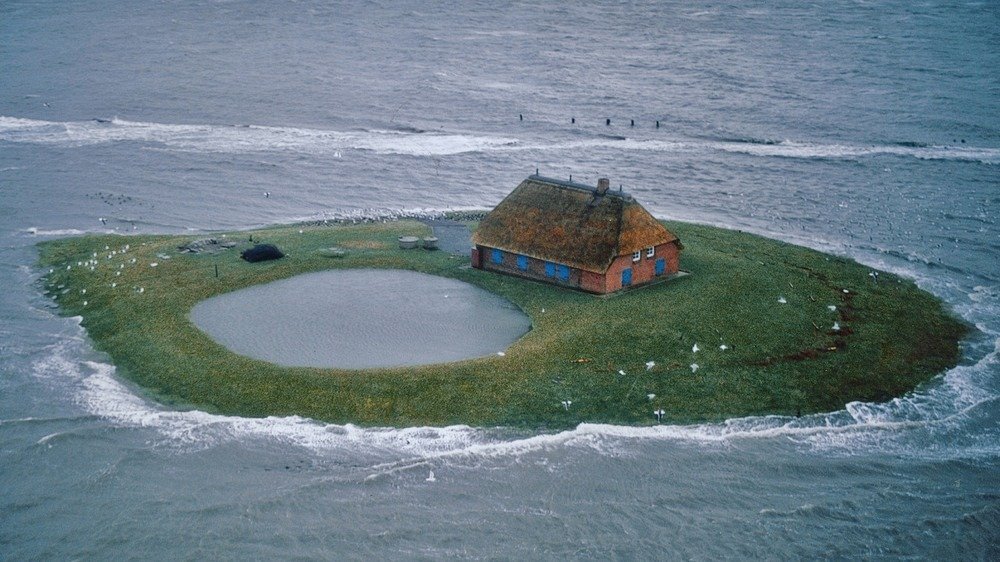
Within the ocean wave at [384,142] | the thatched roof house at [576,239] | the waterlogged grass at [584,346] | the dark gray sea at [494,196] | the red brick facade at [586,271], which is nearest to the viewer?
the dark gray sea at [494,196]

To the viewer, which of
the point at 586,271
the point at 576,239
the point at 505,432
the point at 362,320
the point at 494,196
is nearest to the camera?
the point at 505,432

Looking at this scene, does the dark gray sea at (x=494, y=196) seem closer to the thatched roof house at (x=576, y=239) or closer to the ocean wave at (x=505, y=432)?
the ocean wave at (x=505, y=432)

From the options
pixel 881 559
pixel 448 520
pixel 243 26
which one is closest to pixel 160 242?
pixel 448 520

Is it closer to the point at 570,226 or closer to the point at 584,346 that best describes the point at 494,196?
the point at 570,226

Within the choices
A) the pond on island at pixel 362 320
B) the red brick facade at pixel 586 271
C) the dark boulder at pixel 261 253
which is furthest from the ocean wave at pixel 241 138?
the pond on island at pixel 362 320

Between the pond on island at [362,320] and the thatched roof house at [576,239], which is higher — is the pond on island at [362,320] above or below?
below

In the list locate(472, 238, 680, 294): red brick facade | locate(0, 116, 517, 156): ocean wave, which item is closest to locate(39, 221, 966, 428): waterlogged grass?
locate(472, 238, 680, 294): red brick facade

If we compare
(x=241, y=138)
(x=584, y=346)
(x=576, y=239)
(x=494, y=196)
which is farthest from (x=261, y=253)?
(x=241, y=138)
